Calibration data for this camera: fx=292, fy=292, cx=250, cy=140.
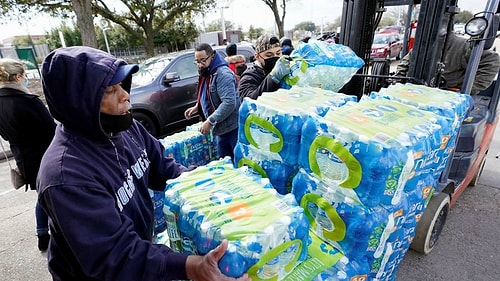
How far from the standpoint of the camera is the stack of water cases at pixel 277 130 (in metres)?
1.78

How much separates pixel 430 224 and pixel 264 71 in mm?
2154

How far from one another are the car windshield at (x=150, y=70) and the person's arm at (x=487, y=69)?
508cm

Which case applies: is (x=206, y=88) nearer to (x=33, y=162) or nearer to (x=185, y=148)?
(x=185, y=148)

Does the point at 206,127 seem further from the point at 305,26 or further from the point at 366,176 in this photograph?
the point at 305,26

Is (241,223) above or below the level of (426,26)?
below

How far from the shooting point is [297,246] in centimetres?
124

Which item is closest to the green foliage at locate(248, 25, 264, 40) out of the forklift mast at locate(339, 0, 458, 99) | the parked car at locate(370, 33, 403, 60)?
the parked car at locate(370, 33, 403, 60)

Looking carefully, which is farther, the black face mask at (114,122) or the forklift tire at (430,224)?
the forklift tire at (430,224)

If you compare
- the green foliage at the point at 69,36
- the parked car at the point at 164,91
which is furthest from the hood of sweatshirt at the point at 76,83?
the green foliage at the point at 69,36

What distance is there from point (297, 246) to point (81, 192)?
33.9 inches

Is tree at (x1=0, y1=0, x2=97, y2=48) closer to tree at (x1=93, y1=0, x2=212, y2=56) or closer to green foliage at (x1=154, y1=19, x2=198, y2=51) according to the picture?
tree at (x1=93, y1=0, x2=212, y2=56)

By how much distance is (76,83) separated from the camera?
3.40 ft

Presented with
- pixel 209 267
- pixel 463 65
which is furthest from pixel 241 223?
pixel 463 65

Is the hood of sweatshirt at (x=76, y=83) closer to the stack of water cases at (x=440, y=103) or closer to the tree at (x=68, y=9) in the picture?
the stack of water cases at (x=440, y=103)
